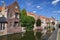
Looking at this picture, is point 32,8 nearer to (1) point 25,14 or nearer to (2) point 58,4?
(1) point 25,14

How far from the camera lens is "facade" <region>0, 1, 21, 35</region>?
4508mm

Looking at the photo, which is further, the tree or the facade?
the tree

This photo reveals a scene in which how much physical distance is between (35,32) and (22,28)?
497 millimetres

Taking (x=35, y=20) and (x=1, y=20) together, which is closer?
(x=1, y=20)

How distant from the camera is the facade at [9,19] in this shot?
4508mm

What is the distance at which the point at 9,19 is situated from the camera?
463cm

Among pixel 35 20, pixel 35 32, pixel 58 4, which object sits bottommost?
pixel 35 32

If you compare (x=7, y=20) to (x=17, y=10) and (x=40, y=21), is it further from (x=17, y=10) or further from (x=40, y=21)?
(x=40, y=21)

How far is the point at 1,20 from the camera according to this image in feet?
14.9

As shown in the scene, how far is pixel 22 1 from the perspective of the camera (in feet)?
15.2

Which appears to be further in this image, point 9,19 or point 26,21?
point 26,21

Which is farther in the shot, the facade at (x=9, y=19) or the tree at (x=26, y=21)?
the tree at (x=26, y=21)

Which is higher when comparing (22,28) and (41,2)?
(41,2)

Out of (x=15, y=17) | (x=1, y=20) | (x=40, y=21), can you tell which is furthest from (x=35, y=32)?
(x=1, y=20)
